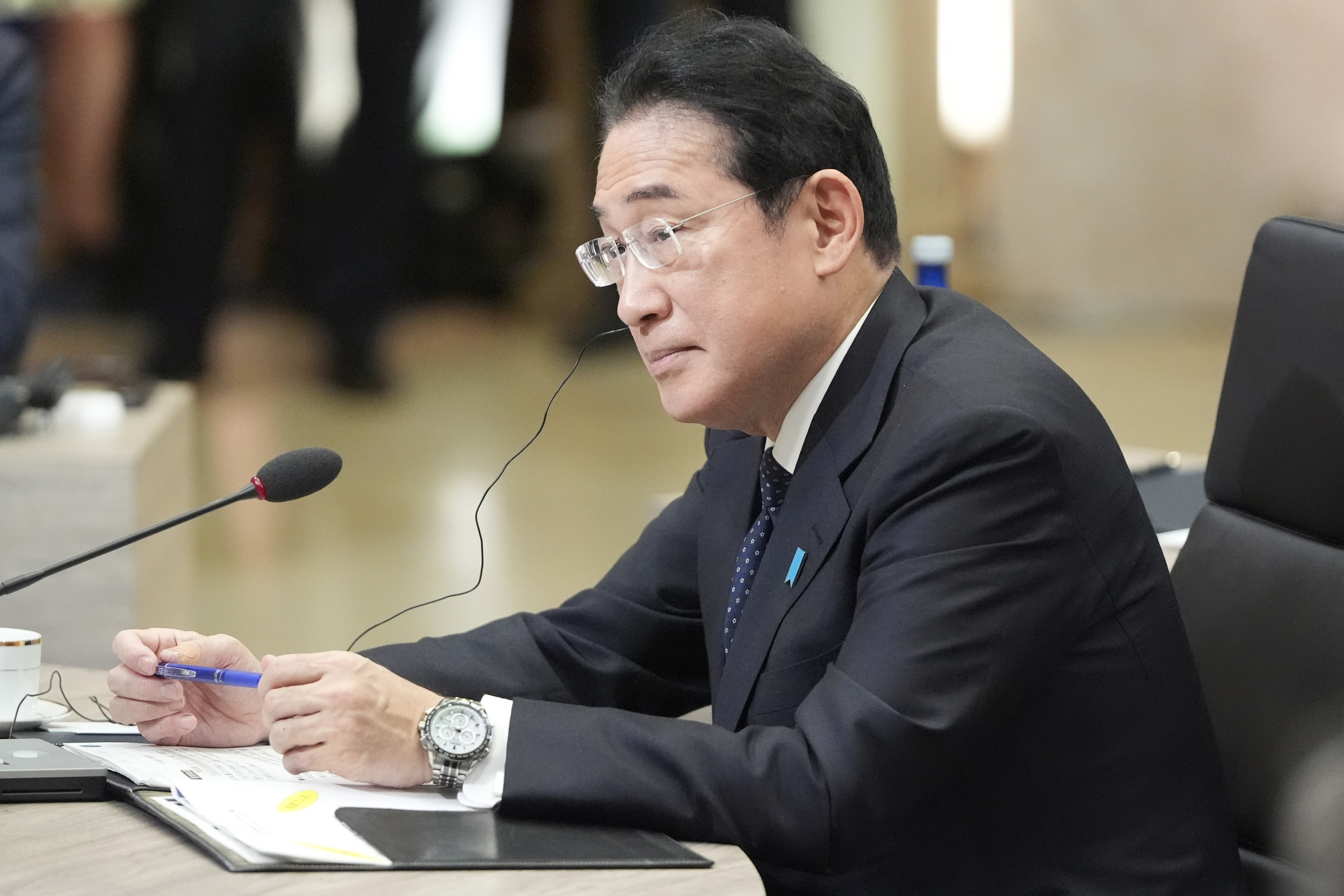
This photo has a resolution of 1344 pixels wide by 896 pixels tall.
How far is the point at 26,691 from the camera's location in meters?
1.37

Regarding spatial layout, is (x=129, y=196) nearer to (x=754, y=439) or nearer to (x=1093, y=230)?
(x=1093, y=230)

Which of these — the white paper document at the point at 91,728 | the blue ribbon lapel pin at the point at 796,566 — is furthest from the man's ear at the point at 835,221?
the white paper document at the point at 91,728

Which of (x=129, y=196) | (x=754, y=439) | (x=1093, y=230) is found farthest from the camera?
(x=1093, y=230)

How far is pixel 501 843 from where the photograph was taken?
3.43 ft

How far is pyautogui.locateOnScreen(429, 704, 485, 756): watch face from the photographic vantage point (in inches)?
44.2

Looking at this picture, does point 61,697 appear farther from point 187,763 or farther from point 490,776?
point 490,776

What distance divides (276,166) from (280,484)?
11.4 ft

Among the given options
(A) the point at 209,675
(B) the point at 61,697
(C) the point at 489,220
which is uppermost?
(A) the point at 209,675

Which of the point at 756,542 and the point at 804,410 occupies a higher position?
the point at 804,410

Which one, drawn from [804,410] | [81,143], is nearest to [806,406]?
[804,410]

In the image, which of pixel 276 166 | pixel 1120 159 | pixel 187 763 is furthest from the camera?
pixel 1120 159

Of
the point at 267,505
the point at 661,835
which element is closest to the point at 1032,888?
the point at 661,835

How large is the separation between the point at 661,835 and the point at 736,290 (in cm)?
50

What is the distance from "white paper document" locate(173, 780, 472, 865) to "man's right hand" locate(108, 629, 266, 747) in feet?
0.61
